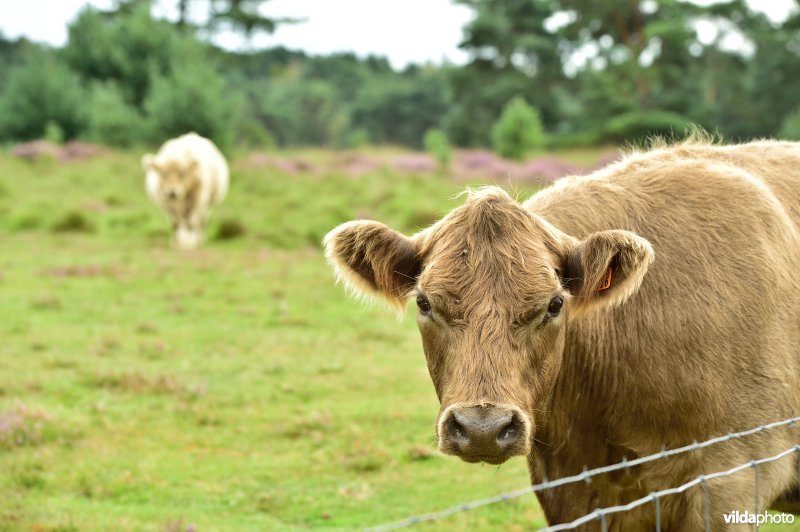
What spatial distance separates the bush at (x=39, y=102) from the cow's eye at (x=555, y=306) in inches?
1222

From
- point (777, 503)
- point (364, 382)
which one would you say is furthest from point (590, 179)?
point (364, 382)

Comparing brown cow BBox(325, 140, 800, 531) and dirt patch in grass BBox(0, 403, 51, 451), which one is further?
dirt patch in grass BBox(0, 403, 51, 451)

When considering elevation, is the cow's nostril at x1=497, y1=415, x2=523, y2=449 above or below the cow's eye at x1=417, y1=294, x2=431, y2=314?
below

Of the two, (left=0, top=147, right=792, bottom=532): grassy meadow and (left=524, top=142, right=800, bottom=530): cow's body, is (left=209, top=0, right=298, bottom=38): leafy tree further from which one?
(left=524, top=142, right=800, bottom=530): cow's body

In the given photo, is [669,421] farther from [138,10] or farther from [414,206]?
[138,10]

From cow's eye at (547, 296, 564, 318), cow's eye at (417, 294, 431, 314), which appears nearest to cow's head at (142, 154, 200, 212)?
cow's eye at (417, 294, 431, 314)

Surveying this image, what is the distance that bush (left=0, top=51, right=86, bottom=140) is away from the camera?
103ft

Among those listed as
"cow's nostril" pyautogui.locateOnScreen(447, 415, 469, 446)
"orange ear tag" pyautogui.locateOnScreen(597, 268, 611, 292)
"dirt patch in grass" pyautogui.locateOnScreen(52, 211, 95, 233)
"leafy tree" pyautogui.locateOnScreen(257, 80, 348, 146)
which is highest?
"leafy tree" pyautogui.locateOnScreen(257, 80, 348, 146)

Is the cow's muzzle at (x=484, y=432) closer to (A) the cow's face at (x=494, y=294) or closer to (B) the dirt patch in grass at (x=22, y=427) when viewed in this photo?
(A) the cow's face at (x=494, y=294)

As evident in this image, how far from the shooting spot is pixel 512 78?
44625 mm

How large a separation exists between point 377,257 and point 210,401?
15.6 ft

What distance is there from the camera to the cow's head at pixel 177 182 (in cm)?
1788

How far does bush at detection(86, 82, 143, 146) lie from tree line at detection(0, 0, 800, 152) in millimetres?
47

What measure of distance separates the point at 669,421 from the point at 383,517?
269 centimetres
